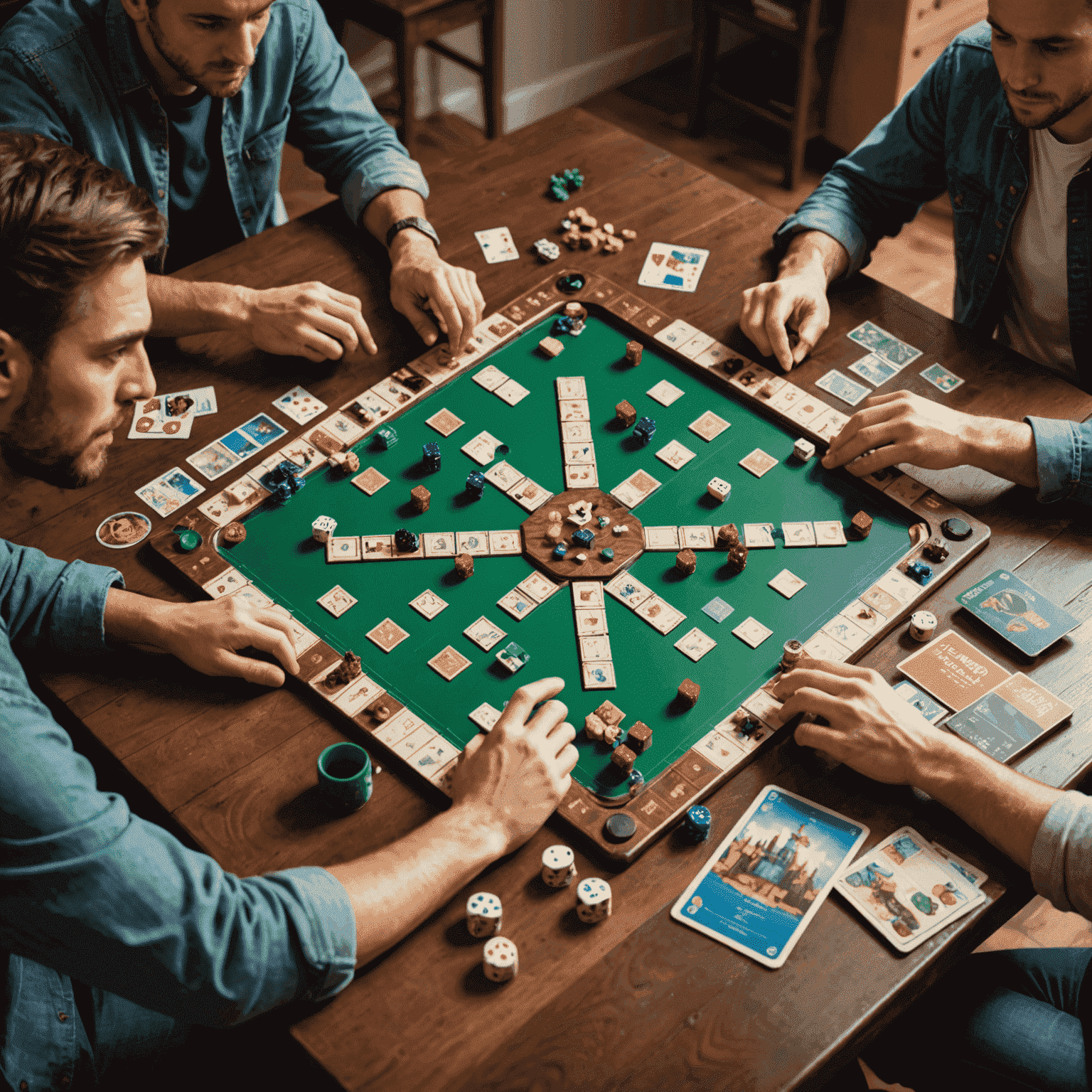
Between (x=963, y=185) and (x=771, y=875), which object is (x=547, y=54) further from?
(x=771, y=875)

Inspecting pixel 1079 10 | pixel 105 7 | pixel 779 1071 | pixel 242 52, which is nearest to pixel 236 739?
pixel 779 1071

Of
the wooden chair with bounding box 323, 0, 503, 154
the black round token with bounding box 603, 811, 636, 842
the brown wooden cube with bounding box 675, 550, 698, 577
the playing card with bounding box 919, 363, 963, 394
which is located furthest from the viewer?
the wooden chair with bounding box 323, 0, 503, 154

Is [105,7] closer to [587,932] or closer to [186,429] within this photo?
[186,429]

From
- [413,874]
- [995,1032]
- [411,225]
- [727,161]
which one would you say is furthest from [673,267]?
[727,161]

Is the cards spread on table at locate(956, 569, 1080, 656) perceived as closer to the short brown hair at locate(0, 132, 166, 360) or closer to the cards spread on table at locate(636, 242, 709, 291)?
the cards spread on table at locate(636, 242, 709, 291)

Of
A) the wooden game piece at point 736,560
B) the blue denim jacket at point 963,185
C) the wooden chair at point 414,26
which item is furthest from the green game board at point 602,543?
the wooden chair at point 414,26

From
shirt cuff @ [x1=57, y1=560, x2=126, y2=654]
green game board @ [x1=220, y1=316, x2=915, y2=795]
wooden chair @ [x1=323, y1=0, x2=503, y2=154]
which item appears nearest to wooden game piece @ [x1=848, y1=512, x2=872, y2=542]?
green game board @ [x1=220, y1=316, x2=915, y2=795]
